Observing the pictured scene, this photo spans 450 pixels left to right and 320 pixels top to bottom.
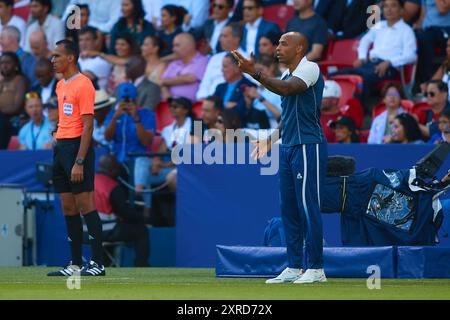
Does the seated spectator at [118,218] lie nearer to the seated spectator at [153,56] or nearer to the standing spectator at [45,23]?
the seated spectator at [153,56]

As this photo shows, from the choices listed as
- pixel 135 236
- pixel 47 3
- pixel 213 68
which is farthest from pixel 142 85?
pixel 47 3

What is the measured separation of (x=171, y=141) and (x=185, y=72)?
1.95m


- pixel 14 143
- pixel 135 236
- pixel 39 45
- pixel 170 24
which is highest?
pixel 170 24

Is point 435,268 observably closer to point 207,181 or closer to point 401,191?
point 401,191

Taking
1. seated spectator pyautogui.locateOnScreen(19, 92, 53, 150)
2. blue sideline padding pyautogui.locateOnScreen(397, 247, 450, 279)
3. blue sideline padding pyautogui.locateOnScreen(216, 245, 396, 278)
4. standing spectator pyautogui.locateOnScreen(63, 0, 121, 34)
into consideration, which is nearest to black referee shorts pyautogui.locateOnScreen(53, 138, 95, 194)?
blue sideline padding pyautogui.locateOnScreen(216, 245, 396, 278)

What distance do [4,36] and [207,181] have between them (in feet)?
21.8

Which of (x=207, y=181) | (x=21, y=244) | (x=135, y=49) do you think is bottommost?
(x=21, y=244)

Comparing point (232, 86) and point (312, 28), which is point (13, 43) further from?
point (312, 28)

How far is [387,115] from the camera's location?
551 inches

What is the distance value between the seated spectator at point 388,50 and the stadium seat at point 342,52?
507mm

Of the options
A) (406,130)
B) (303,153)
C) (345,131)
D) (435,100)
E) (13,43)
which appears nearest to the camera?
(303,153)

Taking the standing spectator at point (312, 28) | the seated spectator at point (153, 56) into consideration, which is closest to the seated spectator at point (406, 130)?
the standing spectator at point (312, 28)
